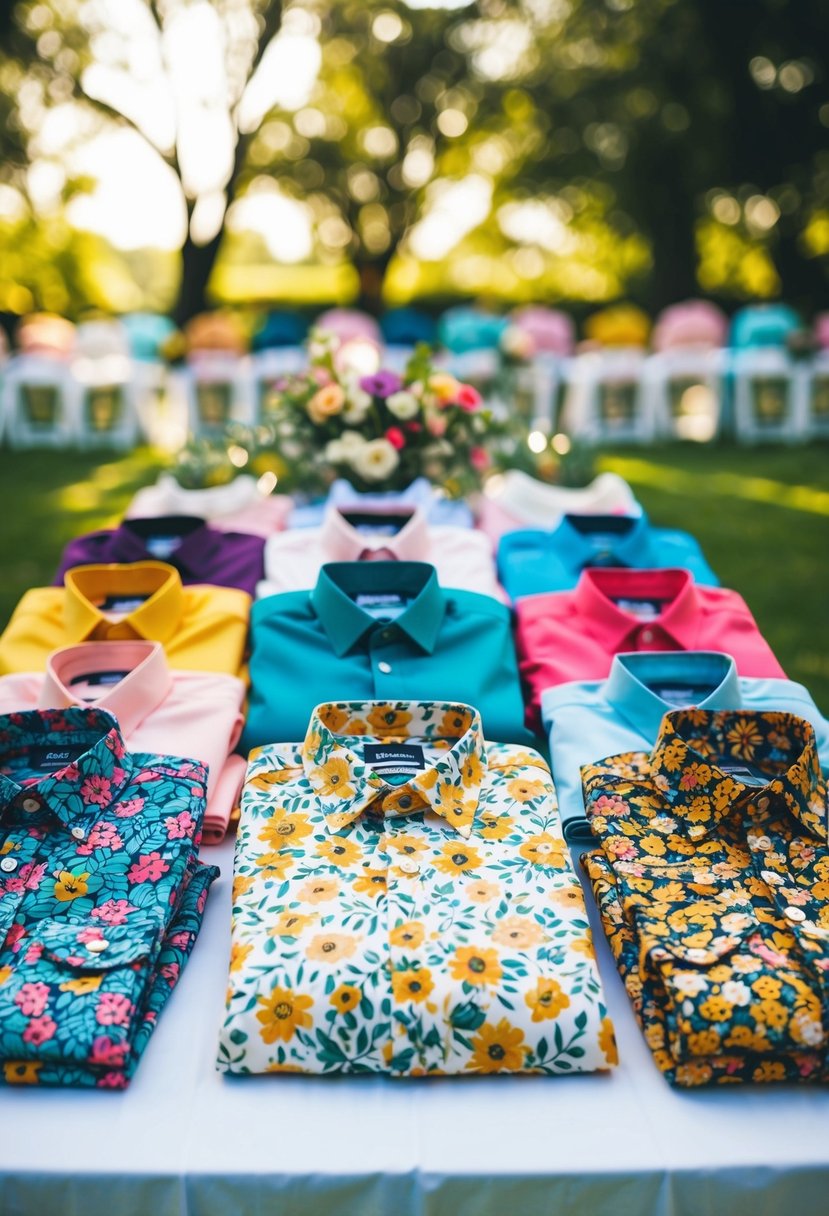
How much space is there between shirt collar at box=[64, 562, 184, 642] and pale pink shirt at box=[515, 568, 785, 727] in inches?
35.8

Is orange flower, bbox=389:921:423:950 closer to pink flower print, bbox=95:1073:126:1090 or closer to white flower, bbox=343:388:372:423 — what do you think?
pink flower print, bbox=95:1073:126:1090

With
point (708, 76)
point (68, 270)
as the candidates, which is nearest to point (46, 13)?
point (68, 270)

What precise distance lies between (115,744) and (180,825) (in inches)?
8.4

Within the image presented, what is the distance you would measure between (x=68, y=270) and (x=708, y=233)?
8.37 meters

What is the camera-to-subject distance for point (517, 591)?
2947 millimetres

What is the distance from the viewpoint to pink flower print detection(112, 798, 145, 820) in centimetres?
187

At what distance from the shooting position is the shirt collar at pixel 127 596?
2.50m

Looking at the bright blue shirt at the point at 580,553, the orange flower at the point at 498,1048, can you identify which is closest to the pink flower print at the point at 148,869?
the orange flower at the point at 498,1048

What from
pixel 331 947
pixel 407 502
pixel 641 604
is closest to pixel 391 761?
pixel 331 947

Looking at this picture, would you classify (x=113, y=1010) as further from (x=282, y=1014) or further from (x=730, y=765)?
(x=730, y=765)

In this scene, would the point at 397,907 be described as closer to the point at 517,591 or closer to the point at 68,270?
the point at 517,591

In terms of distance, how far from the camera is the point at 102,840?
1805mm

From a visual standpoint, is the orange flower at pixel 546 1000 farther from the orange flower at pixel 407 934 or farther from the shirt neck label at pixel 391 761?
the shirt neck label at pixel 391 761

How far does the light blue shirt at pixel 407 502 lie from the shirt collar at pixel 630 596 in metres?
0.83
